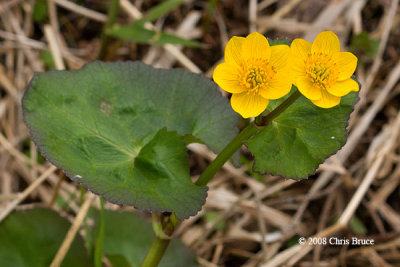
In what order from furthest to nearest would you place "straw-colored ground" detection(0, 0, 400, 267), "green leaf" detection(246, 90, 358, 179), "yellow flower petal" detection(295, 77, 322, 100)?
"straw-colored ground" detection(0, 0, 400, 267) → "green leaf" detection(246, 90, 358, 179) → "yellow flower petal" detection(295, 77, 322, 100)

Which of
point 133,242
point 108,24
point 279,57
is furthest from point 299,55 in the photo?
point 108,24

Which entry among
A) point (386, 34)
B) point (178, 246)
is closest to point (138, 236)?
point (178, 246)

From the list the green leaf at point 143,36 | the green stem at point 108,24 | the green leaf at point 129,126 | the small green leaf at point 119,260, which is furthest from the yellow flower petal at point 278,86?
the green stem at point 108,24

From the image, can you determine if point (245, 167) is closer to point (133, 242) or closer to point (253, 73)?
point (133, 242)

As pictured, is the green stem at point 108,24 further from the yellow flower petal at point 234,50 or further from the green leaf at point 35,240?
the yellow flower petal at point 234,50

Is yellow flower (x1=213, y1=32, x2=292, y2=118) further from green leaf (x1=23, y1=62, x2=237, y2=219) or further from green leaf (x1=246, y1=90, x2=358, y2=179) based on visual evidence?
green leaf (x1=23, y1=62, x2=237, y2=219)

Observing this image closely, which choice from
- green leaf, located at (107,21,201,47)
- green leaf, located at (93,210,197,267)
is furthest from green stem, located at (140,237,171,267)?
green leaf, located at (107,21,201,47)

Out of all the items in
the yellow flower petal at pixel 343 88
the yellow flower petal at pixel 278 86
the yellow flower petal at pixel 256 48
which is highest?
the yellow flower petal at pixel 256 48
